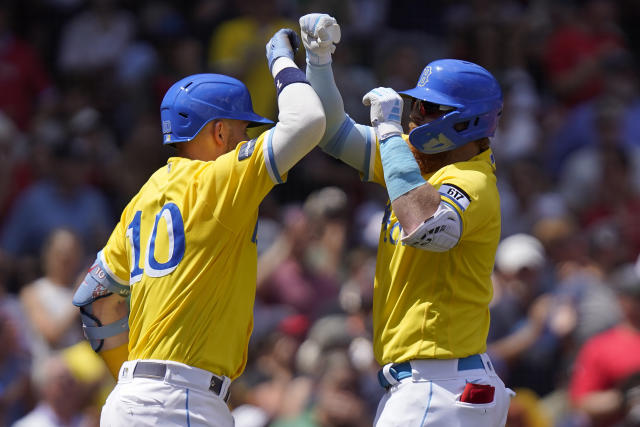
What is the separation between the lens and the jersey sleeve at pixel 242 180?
4945 millimetres

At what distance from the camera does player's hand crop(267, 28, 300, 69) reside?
213 inches

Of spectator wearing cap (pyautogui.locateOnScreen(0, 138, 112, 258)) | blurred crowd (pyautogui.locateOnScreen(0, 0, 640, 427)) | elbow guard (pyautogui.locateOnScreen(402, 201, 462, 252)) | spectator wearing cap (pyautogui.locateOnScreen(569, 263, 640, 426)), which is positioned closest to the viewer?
elbow guard (pyautogui.locateOnScreen(402, 201, 462, 252))

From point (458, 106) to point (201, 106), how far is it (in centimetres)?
120

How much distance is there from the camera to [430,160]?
213 inches

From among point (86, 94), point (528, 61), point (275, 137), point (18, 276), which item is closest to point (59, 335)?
point (18, 276)

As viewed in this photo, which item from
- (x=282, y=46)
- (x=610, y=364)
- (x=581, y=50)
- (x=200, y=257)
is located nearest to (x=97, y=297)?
(x=200, y=257)

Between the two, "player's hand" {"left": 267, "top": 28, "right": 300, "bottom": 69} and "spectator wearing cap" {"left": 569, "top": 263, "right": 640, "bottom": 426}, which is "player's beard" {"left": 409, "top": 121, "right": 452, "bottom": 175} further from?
"spectator wearing cap" {"left": 569, "top": 263, "right": 640, "bottom": 426}

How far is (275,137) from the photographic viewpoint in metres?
4.94

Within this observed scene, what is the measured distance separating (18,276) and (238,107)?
438cm

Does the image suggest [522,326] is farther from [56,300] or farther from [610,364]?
[56,300]

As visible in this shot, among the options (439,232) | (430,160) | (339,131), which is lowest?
(439,232)

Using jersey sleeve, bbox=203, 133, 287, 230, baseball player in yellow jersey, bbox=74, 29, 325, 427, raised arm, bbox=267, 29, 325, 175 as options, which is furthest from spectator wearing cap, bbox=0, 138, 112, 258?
raised arm, bbox=267, 29, 325, 175

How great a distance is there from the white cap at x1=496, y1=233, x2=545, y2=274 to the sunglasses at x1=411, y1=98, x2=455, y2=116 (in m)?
3.79

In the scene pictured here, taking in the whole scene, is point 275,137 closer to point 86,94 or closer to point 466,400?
point 466,400
